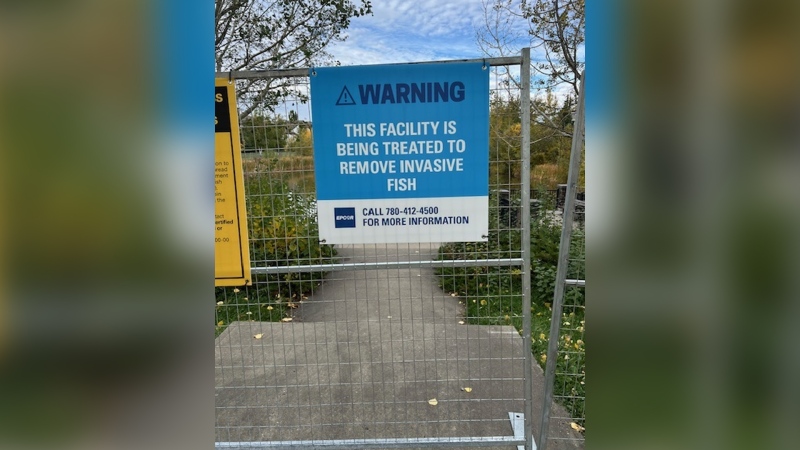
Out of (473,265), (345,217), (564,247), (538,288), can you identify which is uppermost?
(345,217)

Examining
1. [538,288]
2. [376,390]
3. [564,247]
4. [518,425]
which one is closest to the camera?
[564,247]

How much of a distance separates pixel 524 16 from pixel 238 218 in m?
5.89

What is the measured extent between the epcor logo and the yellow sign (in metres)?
0.54

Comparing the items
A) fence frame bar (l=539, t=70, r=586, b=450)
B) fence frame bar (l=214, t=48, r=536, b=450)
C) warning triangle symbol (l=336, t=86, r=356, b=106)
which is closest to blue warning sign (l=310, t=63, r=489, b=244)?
warning triangle symbol (l=336, t=86, r=356, b=106)

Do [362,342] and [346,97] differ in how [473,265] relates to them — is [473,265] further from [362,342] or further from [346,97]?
[362,342]

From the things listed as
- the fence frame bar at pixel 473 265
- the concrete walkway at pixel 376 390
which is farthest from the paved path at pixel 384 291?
the fence frame bar at pixel 473 265

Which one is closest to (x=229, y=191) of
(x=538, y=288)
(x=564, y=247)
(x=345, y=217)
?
(x=345, y=217)

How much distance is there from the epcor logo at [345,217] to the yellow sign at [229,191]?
54 centimetres

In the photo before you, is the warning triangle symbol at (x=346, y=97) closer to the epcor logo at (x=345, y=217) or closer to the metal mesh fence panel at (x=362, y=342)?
the metal mesh fence panel at (x=362, y=342)

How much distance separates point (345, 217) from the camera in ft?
7.90

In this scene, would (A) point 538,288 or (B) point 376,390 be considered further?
(A) point 538,288

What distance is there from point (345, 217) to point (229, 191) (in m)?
0.68

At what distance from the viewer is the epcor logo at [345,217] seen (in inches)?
94.4

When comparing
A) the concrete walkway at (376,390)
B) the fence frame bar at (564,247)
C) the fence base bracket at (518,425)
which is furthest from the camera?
the concrete walkway at (376,390)
